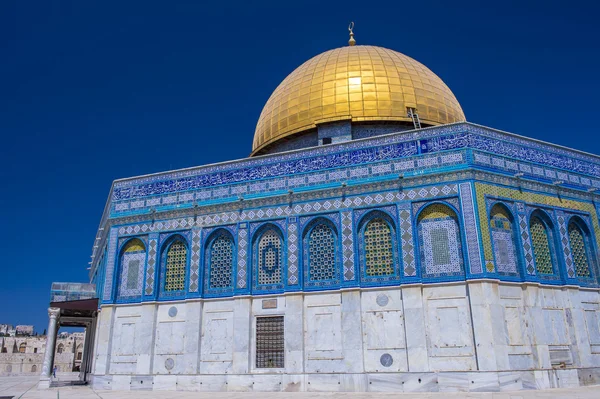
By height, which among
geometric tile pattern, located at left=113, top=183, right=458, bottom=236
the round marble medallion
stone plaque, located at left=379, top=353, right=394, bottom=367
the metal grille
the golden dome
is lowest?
stone plaque, located at left=379, top=353, right=394, bottom=367

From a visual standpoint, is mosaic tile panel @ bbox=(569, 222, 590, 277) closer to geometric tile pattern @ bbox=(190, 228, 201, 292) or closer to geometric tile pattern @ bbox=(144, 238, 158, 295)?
geometric tile pattern @ bbox=(190, 228, 201, 292)

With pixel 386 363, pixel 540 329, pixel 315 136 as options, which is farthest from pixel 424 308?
pixel 315 136

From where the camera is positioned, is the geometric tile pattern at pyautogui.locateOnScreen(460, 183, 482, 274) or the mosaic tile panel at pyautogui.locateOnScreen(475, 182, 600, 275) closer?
Answer: the geometric tile pattern at pyautogui.locateOnScreen(460, 183, 482, 274)

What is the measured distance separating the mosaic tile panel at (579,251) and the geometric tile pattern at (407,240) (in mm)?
4545

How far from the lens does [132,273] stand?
49.3 feet

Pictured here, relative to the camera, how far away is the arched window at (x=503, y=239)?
1185cm

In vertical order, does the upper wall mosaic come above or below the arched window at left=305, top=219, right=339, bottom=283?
above

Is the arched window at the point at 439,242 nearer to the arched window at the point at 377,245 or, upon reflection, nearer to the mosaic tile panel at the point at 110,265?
the arched window at the point at 377,245

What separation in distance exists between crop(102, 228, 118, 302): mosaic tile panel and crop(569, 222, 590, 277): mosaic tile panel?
12.8 metres

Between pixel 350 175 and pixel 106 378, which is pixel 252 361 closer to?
pixel 106 378

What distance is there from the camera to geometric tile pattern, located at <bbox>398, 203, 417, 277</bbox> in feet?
39.8

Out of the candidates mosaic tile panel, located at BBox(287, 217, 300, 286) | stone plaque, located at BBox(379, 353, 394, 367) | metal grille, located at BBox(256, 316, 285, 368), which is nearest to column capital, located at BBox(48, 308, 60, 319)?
metal grille, located at BBox(256, 316, 285, 368)

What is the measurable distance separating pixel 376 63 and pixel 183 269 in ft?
32.0

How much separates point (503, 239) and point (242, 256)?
6.66 m
